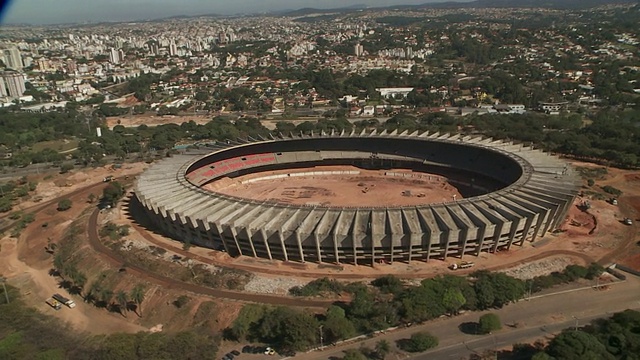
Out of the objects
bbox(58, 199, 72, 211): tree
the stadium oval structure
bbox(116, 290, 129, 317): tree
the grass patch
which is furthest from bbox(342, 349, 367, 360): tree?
the grass patch

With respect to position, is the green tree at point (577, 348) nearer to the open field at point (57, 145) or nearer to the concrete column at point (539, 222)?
the concrete column at point (539, 222)

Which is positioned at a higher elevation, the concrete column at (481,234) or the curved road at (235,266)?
the concrete column at (481,234)

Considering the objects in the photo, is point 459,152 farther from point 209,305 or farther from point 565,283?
point 209,305

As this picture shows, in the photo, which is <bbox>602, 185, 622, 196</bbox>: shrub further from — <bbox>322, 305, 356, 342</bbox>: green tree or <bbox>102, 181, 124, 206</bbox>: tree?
<bbox>102, 181, 124, 206</bbox>: tree

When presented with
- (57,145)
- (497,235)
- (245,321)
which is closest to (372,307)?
(245,321)

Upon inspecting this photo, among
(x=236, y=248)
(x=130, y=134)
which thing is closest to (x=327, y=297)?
(x=236, y=248)

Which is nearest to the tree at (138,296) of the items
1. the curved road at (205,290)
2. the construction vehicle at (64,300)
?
the curved road at (205,290)
